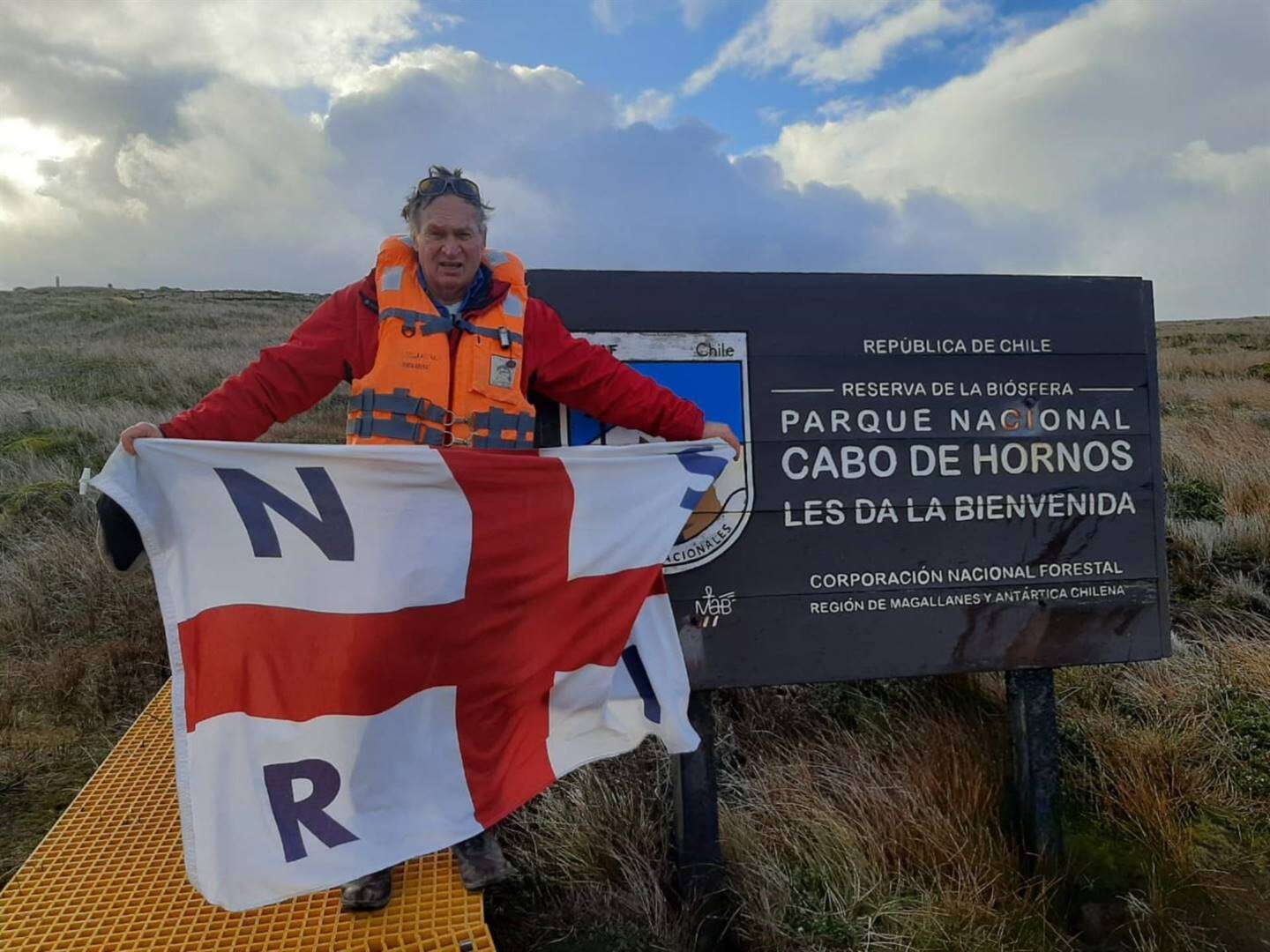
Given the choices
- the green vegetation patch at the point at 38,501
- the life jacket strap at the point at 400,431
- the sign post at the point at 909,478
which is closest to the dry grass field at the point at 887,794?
the sign post at the point at 909,478

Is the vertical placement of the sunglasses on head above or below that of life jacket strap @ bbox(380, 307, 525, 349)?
above

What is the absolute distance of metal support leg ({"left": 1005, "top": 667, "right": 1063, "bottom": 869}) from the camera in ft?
10.9

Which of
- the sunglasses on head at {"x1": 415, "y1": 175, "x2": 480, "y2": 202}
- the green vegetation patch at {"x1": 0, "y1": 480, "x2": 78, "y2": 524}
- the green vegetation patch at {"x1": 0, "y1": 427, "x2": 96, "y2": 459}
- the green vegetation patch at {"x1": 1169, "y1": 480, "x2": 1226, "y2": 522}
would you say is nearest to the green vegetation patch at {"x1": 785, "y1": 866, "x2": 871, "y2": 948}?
the sunglasses on head at {"x1": 415, "y1": 175, "x2": 480, "y2": 202}

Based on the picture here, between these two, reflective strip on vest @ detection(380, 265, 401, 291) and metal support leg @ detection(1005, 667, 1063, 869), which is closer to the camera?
reflective strip on vest @ detection(380, 265, 401, 291)

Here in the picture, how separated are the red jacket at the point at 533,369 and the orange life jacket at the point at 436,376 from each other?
2.9 inches

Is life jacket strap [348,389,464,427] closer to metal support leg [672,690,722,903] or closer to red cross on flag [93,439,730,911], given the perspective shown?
red cross on flag [93,439,730,911]

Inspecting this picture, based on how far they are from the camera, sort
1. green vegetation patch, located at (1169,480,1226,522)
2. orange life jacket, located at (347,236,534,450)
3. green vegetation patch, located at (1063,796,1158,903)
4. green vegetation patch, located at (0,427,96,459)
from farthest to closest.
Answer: green vegetation patch, located at (0,427,96,459) < green vegetation patch, located at (1169,480,1226,522) < green vegetation patch, located at (1063,796,1158,903) < orange life jacket, located at (347,236,534,450)

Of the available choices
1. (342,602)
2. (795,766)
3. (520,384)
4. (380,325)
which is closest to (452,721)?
(342,602)

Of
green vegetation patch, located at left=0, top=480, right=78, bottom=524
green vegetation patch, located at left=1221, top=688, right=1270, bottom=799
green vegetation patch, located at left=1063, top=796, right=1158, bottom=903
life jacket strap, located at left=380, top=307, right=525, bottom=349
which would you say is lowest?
green vegetation patch, located at left=1063, top=796, right=1158, bottom=903

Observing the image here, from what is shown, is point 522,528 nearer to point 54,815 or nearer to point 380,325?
point 380,325

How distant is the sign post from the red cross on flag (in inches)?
11.6

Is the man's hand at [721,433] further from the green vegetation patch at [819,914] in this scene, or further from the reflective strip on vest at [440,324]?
the green vegetation patch at [819,914]

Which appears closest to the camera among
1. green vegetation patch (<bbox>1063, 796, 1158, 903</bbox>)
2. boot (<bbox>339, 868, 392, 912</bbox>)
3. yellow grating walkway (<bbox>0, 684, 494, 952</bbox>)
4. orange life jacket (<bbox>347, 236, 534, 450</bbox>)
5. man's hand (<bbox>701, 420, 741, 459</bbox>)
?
yellow grating walkway (<bbox>0, 684, 494, 952</bbox>)

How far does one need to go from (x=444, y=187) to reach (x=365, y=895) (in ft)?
7.75
